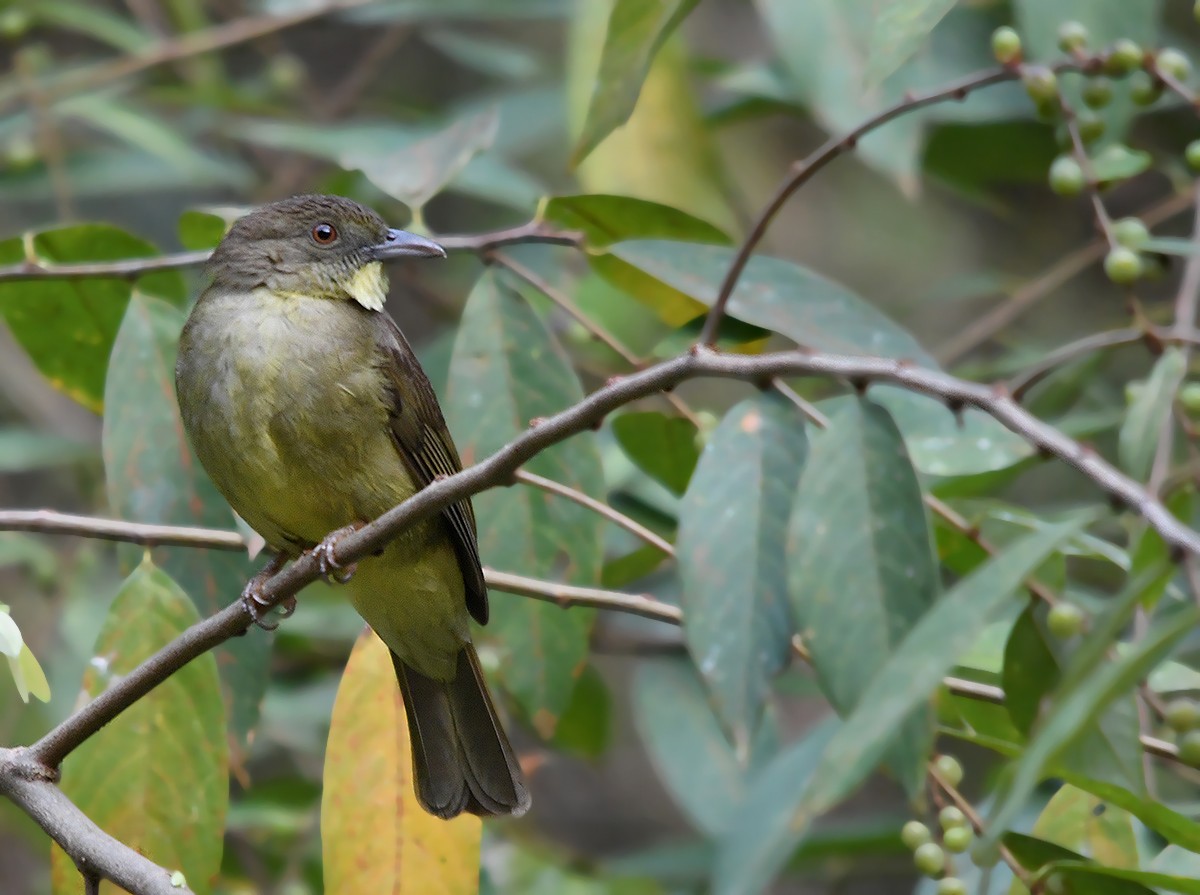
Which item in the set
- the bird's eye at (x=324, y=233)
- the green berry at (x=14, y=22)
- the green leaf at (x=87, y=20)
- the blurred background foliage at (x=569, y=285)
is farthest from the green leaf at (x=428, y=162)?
the green leaf at (x=87, y=20)

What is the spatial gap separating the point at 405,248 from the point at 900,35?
166cm

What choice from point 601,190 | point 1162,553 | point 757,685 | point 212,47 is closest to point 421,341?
point 212,47

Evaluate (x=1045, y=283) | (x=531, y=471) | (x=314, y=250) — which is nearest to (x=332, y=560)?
(x=531, y=471)

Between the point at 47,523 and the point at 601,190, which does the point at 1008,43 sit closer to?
the point at 601,190

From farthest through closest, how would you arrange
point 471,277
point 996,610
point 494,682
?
point 471,277 → point 494,682 → point 996,610

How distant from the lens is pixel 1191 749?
8.07ft

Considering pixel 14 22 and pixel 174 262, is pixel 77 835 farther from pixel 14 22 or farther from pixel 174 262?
pixel 14 22

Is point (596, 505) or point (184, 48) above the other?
point (184, 48)

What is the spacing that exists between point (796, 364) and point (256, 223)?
7.19ft

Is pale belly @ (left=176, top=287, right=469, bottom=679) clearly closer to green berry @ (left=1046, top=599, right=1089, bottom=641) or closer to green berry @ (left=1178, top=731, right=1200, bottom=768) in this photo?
green berry @ (left=1046, top=599, right=1089, bottom=641)

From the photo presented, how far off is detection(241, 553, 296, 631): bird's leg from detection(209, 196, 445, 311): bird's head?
2.08ft

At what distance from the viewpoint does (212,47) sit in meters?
5.45

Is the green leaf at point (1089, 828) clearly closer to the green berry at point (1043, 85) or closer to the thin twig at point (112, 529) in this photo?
the green berry at point (1043, 85)

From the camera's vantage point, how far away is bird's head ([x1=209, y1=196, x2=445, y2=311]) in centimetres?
364
